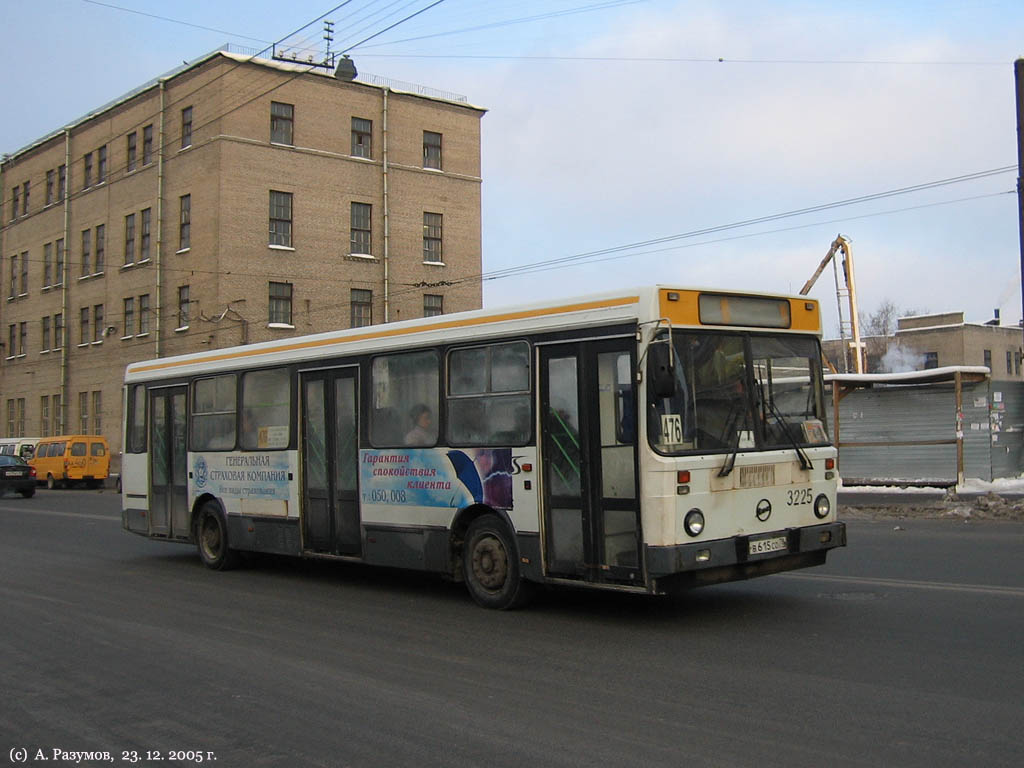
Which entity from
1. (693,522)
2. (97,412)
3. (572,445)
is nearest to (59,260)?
(97,412)

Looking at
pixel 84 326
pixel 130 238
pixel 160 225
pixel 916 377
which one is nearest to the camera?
pixel 916 377

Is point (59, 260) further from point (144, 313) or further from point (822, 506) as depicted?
point (822, 506)

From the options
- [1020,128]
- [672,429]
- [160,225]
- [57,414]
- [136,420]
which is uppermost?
[160,225]

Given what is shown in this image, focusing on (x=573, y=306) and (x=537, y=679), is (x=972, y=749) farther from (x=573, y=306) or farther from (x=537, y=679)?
(x=573, y=306)

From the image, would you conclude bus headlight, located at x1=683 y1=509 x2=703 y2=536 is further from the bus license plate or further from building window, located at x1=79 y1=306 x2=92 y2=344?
building window, located at x1=79 y1=306 x2=92 y2=344

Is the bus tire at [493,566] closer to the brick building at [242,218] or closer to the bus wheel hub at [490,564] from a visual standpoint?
the bus wheel hub at [490,564]

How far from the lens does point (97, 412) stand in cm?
4925

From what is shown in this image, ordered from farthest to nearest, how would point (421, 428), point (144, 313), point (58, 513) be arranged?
1. point (144, 313)
2. point (58, 513)
3. point (421, 428)

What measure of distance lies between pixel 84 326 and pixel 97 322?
1.48 metres

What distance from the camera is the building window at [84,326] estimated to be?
50.7 m

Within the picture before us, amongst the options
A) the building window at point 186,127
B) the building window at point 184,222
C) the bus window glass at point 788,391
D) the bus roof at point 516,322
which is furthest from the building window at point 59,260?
the bus window glass at point 788,391

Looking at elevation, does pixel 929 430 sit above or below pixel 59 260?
below

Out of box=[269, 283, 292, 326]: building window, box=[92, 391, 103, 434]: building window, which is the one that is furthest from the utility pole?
box=[92, 391, 103, 434]: building window

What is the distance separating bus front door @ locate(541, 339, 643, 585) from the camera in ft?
27.9
